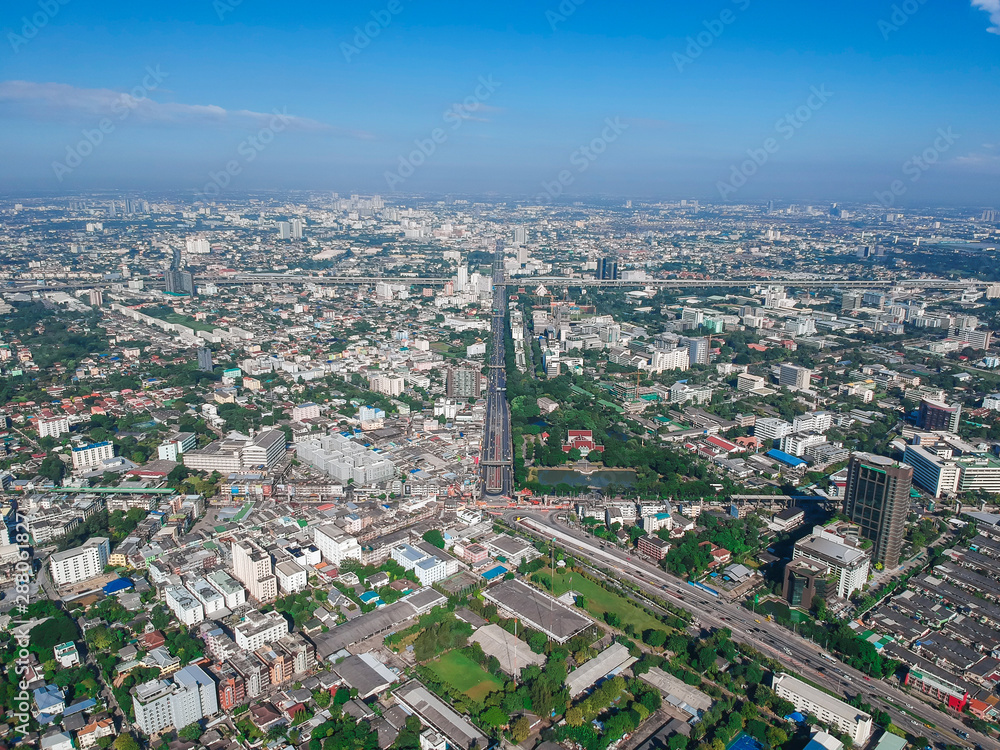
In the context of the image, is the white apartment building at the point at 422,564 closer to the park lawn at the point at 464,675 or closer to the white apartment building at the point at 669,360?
the park lawn at the point at 464,675

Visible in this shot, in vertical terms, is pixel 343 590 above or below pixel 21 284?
below

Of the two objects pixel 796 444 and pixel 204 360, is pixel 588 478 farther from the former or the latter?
pixel 204 360

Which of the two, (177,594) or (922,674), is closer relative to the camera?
(922,674)

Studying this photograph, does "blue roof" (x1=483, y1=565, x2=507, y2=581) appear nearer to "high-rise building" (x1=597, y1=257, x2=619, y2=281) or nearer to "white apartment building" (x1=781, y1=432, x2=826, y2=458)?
"white apartment building" (x1=781, y1=432, x2=826, y2=458)

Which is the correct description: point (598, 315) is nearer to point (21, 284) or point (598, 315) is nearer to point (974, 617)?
point (974, 617)

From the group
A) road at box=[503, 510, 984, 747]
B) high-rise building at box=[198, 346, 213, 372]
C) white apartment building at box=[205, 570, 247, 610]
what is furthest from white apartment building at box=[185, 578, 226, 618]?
high-rise building at box=[198, 346, 213, 372]

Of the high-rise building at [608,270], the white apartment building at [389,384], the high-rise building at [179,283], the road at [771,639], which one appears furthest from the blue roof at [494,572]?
the high-rise building at [608,270]

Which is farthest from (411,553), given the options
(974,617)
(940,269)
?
(940,269)
